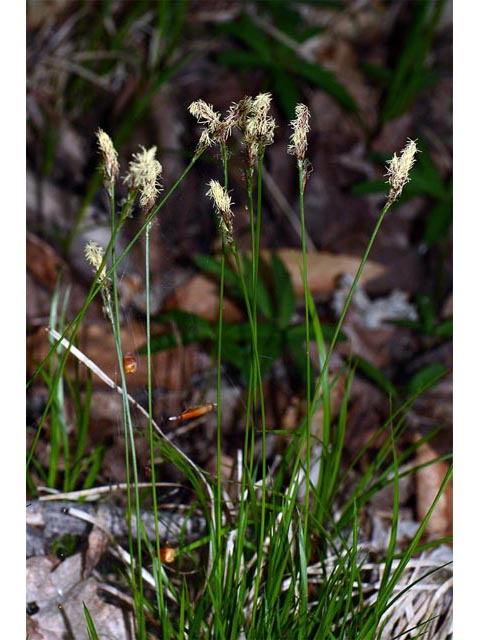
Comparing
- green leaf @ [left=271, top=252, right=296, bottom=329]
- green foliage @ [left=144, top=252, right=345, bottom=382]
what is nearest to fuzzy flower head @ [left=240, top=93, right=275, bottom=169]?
green foliage @ [left=144, top=252, right=345, bottom=382]

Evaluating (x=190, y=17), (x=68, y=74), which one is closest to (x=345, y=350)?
(x=68, y=74)

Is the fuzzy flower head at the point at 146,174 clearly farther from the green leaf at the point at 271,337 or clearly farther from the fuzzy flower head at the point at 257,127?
the green leaf at the point at 271,337

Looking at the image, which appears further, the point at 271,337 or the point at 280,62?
the point at 280,62

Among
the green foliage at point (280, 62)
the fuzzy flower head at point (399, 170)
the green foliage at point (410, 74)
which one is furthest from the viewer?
the green foliage at point (410, 74)

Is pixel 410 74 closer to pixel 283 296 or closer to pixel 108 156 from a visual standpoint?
pixel 283 296

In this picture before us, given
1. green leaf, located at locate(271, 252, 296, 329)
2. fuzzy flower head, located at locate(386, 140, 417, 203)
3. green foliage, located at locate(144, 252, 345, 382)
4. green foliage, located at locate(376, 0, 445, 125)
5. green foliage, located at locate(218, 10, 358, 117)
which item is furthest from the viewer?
green foliage, located at locate(376, 0, 445, 125)

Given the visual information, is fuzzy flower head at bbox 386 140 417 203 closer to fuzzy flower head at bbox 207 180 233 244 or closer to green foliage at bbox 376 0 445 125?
fuzzy flower head at bbox 207 180 233 244

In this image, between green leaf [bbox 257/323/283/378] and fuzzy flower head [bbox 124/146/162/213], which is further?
green leaf [bbox 257/323/283/378]

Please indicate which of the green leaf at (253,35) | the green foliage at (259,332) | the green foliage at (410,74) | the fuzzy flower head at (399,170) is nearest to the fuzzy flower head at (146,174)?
the fuzzy flower head at (399,170)

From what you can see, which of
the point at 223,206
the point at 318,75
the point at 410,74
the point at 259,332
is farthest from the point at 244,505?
the point at 410,74
